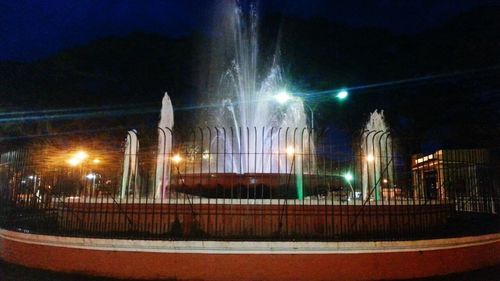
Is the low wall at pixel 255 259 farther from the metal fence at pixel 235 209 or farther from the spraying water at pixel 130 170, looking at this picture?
the spraying water at pixel 130 170

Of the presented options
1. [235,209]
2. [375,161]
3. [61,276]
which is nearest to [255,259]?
[235,209]

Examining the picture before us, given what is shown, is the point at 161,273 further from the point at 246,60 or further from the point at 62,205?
the point at 246,60

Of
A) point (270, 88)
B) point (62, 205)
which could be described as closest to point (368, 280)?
point (62, 205)

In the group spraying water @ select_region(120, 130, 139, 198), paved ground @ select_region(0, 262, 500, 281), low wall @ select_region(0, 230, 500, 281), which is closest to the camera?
low wall @ select_region(0, 230, 500, 281)

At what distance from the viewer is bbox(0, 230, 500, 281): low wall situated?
9258mm

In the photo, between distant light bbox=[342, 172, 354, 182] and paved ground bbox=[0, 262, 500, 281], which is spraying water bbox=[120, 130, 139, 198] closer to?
paved ground bbox=[0, 262, 500, 281]

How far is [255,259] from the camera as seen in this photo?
9266 mm

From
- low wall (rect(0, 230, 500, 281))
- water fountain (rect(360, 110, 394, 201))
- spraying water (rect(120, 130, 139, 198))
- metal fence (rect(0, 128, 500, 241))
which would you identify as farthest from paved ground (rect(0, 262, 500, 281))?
water fountain (rect(360, 110, 394, 201))

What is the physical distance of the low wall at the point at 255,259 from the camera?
9.26m

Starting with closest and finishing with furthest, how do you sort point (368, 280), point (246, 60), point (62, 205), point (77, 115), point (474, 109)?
point (368, 280)
point (62, 205)
point (246, 60)
point (474, 109)
point (77, 115)

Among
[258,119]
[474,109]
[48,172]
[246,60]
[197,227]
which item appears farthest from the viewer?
[474,109]

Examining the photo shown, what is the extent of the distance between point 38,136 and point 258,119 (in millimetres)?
19895

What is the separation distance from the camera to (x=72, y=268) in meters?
9.95

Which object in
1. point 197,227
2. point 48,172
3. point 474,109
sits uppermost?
point 474,109
